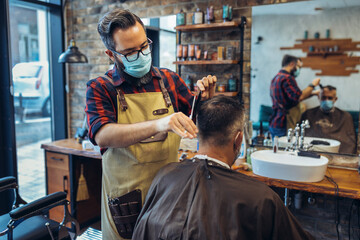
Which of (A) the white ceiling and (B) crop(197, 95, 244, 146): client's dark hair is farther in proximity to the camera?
(A) the white ceiling

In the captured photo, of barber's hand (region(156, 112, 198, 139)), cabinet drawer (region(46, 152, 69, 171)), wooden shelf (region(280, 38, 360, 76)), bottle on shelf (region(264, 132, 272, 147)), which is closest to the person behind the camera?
barber's hand (region(156, 112, 198, 139))

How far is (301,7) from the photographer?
2.42 m

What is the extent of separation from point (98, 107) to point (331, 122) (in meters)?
1.89

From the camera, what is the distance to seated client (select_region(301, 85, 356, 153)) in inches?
94.5

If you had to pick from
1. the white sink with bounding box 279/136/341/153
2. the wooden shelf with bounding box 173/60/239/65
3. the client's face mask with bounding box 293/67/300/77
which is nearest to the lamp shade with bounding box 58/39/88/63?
the wooden shelf with bounding box 173/60/239/65

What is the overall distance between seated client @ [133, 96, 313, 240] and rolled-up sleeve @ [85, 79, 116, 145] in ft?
1.16

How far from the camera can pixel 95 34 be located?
350cm

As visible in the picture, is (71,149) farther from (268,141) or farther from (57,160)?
(268,141)

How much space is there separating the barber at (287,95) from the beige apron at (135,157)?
1.35m

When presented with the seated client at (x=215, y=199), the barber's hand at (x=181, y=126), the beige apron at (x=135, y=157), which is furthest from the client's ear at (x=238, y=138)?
the beige apron at (x=135, y=157)

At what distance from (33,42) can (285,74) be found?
2.88 meters

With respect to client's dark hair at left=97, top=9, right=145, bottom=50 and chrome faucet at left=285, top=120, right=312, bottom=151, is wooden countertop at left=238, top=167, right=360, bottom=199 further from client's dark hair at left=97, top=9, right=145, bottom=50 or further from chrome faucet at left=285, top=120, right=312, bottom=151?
client's dark hair at left=97, top=9, right=145, bottom=50

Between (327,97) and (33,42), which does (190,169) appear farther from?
(33,42)

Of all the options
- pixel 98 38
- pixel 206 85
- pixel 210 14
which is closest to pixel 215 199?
pixel 206 85
